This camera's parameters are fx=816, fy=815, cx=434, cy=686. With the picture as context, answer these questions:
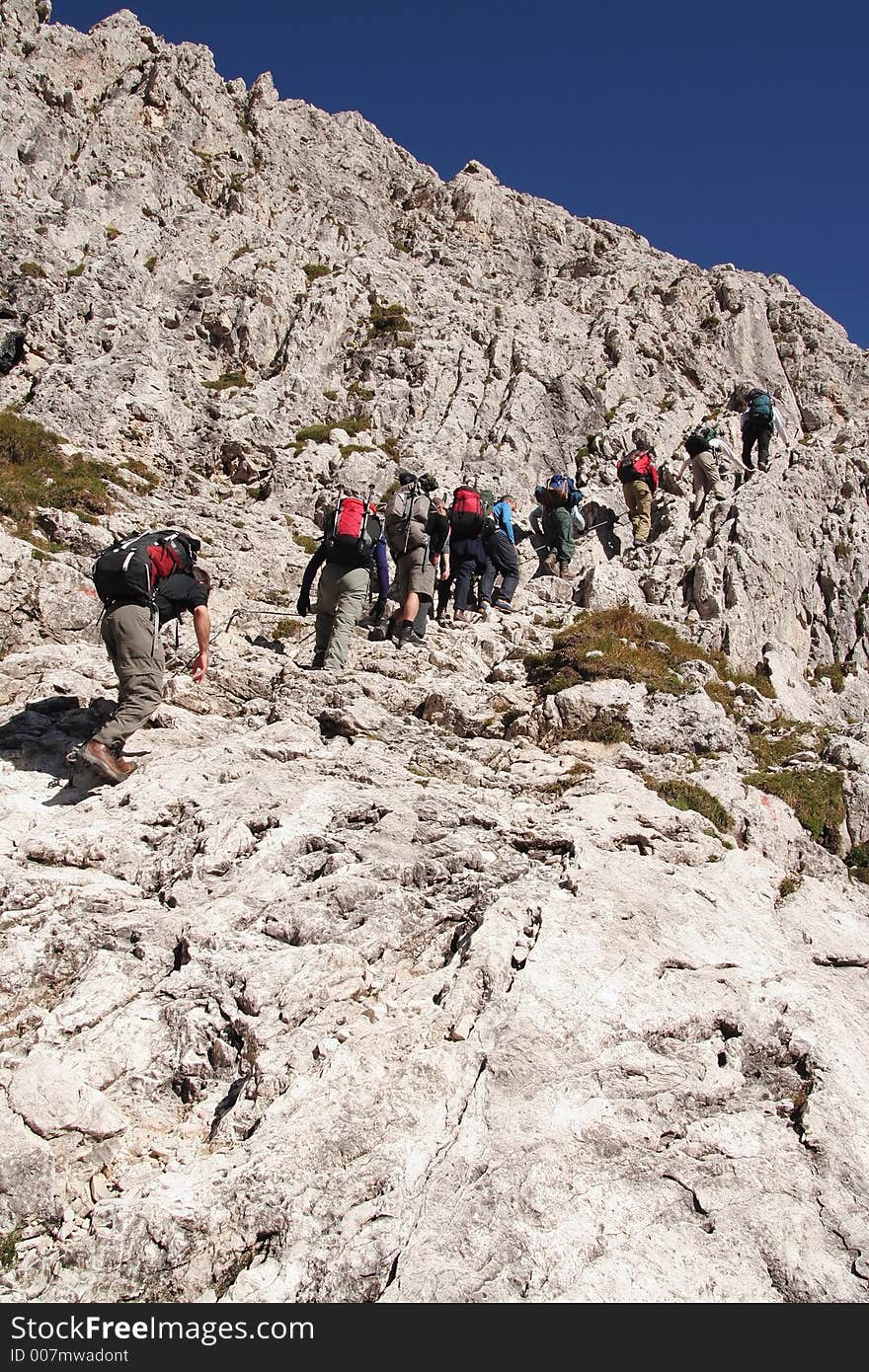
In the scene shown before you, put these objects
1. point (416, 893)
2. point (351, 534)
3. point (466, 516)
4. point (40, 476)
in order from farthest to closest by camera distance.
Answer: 1. point (40, 476)
2. point (466, 516)
3. point (351, 534)
4. point (416, 893)

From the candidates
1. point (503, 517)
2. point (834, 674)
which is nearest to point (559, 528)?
point (503, 517)

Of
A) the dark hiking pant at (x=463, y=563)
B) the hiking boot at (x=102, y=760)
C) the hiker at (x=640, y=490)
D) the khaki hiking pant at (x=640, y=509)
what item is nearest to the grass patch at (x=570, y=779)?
the hiking boot at (x=102, y=760)

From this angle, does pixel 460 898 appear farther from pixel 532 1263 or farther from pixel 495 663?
pixel 495 663

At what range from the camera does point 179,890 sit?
7168 millimetres

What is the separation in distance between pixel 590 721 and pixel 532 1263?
25.3 feet

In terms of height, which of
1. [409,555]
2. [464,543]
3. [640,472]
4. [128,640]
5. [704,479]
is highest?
[704,479]

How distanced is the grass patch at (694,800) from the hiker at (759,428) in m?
15.6

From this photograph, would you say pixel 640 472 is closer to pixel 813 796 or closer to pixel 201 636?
pixel 813 796

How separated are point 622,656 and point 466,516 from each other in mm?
4465

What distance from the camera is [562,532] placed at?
19766 millimetres

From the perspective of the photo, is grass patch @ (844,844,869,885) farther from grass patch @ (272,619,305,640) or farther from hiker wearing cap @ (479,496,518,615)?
grass patch @ (272,619,305,640)

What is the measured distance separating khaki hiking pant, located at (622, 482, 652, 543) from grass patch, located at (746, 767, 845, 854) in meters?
11.3

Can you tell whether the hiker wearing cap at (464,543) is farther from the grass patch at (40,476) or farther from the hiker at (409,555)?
the grass patch at (40,476)

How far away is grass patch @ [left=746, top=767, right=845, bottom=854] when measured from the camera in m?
10.5
